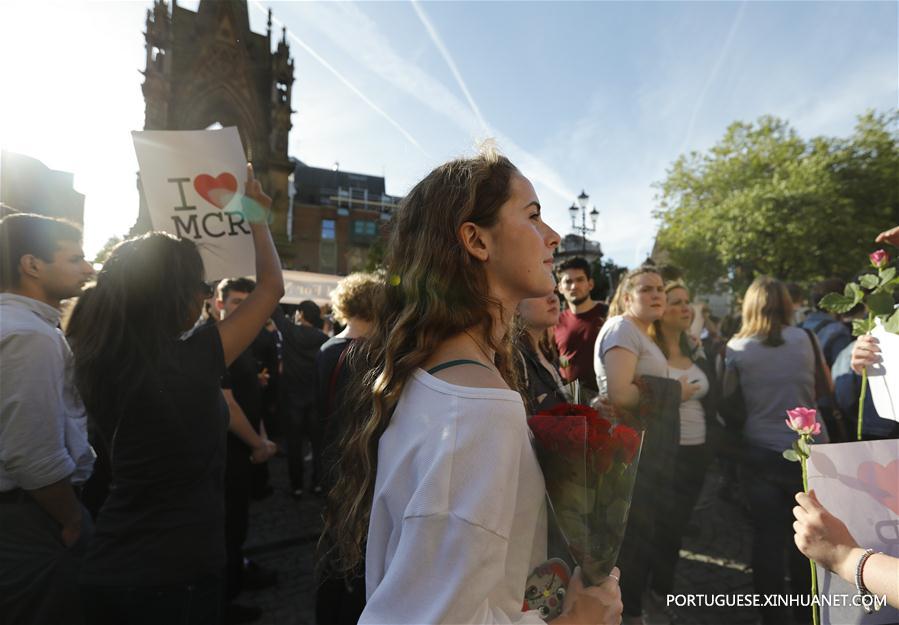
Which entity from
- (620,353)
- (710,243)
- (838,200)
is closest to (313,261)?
(710,243)

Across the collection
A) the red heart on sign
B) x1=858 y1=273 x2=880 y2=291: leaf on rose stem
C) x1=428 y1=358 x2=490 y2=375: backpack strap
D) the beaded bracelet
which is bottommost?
the beaded bracelet

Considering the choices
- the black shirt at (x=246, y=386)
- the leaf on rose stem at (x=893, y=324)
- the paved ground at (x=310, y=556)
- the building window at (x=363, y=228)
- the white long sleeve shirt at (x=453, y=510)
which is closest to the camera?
the white long sleeve shirt at (x=453, y=510)

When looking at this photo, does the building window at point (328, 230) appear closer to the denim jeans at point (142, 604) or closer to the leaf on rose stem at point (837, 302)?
the denim jeans at point (142, 604)

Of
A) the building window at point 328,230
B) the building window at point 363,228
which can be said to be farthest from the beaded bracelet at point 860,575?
the building window at point 328,230

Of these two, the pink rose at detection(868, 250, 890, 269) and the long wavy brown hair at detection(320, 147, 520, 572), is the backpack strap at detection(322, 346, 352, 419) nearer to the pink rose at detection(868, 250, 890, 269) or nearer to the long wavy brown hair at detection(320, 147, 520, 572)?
the long wavy brown hair at detection(320, 147, 520, 572)

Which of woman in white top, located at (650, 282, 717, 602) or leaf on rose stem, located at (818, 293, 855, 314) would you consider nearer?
leaf on rose stem, located at (818, 293, 855, 314)

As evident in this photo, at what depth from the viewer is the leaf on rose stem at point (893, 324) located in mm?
1846

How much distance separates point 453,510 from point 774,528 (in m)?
3.26

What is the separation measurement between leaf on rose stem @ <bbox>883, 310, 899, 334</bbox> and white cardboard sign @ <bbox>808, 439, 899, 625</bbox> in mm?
498

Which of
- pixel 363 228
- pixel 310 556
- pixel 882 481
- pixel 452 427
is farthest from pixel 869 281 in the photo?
pixel 363 228

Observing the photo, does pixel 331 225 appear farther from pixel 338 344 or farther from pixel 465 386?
pixel 465 386

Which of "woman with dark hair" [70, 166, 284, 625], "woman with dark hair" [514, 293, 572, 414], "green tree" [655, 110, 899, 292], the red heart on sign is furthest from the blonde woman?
"green tree" [655, 110, 899, 292]

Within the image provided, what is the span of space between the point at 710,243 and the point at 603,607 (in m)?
29.5

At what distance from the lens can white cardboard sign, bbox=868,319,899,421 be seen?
1912mm
